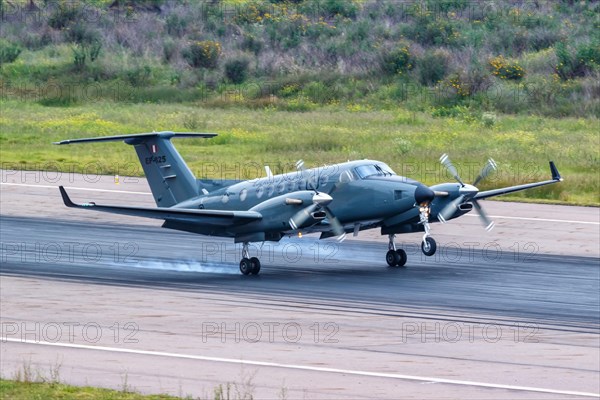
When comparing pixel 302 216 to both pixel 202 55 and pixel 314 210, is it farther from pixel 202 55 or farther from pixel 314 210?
pixel 202 55

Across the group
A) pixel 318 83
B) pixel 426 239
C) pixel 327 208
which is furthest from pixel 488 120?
pixel 327 208

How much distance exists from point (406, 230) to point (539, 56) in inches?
1590

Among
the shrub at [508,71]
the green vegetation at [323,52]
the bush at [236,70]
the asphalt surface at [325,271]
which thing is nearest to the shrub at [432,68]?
the green vegetation at [323,52]

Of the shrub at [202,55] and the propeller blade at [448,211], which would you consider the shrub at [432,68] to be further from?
the propeller blade at [448,211]

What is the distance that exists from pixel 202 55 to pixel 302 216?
45847 mm

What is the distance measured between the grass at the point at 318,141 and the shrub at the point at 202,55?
8.86 metres

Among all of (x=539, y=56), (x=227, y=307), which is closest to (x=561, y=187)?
(x=227, y=307)

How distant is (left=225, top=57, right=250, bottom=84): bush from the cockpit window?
130 ft

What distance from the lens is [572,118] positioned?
58656mm

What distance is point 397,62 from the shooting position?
67.5 meters

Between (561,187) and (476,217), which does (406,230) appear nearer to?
(476,217)

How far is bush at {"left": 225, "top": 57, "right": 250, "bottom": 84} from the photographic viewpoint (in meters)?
69.4

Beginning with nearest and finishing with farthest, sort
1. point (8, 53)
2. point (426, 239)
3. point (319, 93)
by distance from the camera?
point (426, 239) < point (319, 93) < point (8, 53)

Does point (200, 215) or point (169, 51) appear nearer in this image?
point (200, 215)
